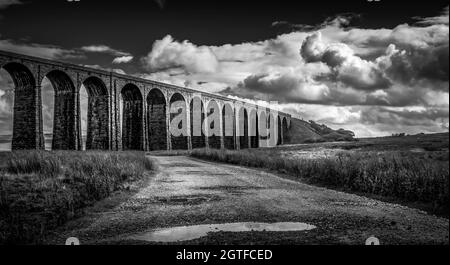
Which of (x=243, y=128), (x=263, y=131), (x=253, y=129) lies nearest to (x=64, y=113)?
(x=243, y=128)

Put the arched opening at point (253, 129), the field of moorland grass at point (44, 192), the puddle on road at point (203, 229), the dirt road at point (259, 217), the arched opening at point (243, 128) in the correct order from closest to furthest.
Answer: the dirt road at point (259, 217)
the puddle on road at point (203, 229)
the field of moorland grass at point (44, 192)
the arched opening at point (243, 128)
the arched opening at point (253, 129)

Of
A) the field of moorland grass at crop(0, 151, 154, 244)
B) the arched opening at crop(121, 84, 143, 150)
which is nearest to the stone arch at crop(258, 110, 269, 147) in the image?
the arched opening at crop(121, 84, 143, 150)

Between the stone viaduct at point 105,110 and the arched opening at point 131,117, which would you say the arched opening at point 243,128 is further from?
the arched opening at point 131,117

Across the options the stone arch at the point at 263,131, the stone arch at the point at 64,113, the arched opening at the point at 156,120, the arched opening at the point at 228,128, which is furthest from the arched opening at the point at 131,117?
the stone arch at the point at 263,131

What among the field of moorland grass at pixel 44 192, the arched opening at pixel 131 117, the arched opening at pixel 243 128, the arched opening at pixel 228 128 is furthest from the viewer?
the arched opening at pixel 243 128

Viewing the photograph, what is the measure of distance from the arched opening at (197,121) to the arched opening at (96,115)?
16.9 metres

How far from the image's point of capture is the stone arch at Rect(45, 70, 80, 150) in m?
28.0

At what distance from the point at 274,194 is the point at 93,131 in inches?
1099

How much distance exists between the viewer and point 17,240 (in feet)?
13.7

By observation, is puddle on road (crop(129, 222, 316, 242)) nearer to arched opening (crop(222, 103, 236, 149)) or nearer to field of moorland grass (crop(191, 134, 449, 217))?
field of moorland grass (crop(191, 134, 449, 217))

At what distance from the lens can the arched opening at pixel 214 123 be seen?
52500mm

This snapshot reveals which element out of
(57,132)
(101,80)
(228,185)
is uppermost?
(101,80)
